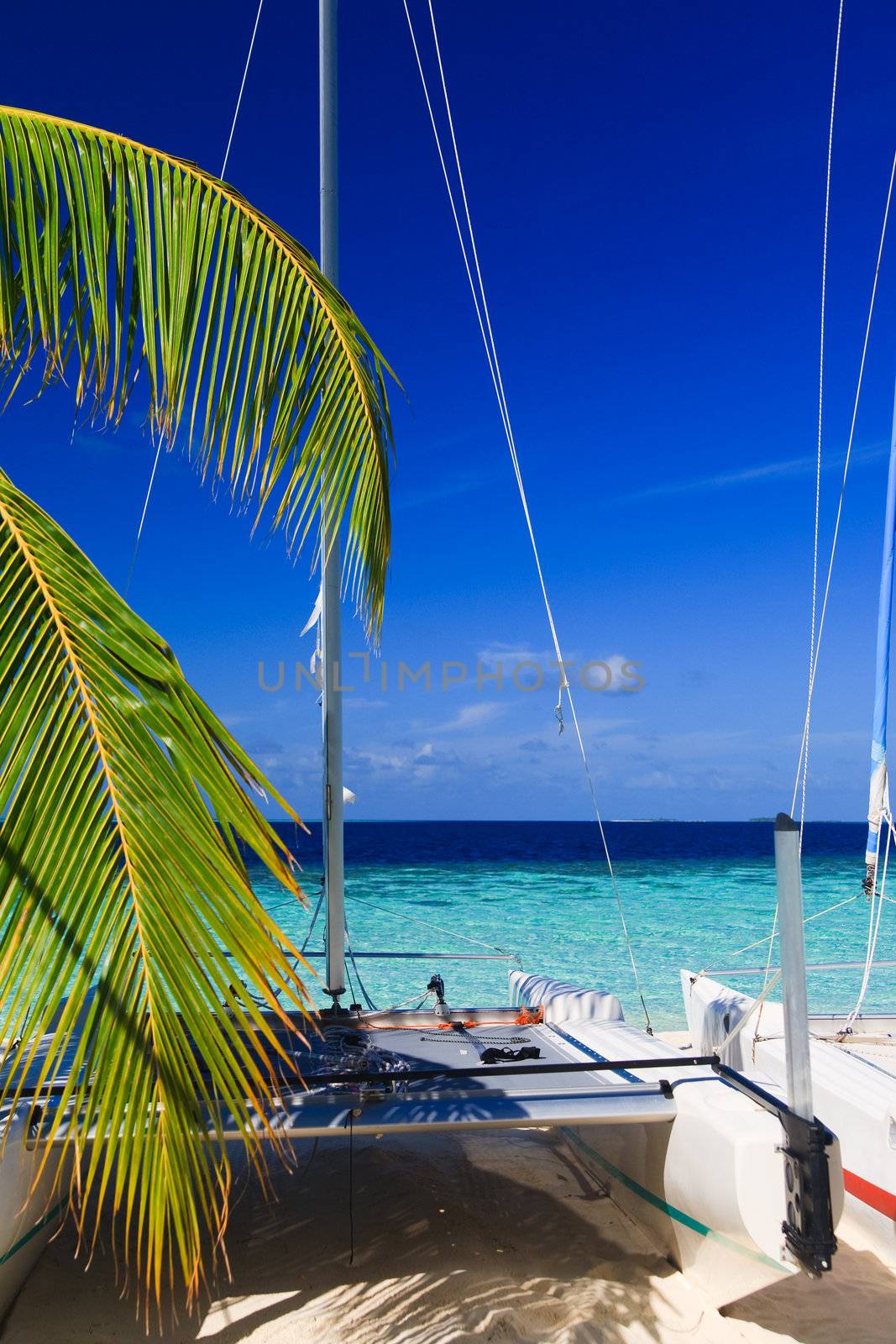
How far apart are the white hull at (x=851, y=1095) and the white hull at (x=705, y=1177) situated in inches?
22.0

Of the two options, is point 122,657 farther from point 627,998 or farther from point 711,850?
point 711,850

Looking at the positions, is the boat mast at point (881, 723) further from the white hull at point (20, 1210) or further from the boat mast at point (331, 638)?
the white hull at point (20, 1210)

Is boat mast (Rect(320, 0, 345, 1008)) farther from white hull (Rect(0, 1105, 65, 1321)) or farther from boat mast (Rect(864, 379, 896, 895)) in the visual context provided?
boat mast (Rect(864, 379, 896, 895))

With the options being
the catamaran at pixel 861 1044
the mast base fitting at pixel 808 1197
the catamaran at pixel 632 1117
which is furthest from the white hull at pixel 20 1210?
the catamaran at pixel 861 1044

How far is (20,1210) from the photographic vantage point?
2.74 meters

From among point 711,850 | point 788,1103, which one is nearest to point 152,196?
point 788,1103

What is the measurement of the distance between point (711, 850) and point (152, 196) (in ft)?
123

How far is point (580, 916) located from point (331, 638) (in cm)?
1442

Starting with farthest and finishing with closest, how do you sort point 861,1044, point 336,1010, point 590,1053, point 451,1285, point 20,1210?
point 861,1044 → point 336,1010 → point 590,1053 → point 451,1285 → point 20,1210

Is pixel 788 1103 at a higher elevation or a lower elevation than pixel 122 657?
lower

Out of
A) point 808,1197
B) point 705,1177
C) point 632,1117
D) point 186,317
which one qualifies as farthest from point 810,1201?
point 186,317

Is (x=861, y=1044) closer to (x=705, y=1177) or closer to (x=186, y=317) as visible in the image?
(x=705, y=1177)

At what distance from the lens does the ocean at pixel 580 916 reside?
35.0 ft

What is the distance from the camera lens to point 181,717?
1427 millimetres
